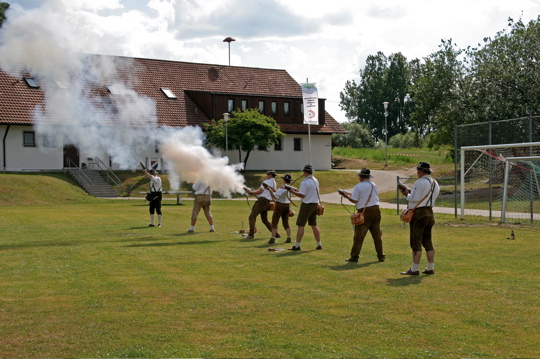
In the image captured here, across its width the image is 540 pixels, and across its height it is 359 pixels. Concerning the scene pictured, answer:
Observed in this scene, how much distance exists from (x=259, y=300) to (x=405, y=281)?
320cm

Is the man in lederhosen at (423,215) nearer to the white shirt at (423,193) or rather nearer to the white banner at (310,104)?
the white shirt at (423,193)

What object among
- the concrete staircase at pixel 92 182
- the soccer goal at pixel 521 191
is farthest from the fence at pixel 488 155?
the concrete staircase at pixel 92 182

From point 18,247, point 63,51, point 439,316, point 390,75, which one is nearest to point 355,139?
point 390,75

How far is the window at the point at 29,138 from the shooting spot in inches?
1833

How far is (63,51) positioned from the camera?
23.3 meters

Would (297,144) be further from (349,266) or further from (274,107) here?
(349,266)

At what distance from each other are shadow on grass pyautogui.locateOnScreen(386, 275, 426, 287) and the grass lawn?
0.02 meters

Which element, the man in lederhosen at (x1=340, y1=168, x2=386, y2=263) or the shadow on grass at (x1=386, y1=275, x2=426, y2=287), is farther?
the man in lederhosen at (x1=340, y1=168, x2=386, y2=263)

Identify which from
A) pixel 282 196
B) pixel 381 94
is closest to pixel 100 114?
pixel 282 196

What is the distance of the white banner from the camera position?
41375 millimetres

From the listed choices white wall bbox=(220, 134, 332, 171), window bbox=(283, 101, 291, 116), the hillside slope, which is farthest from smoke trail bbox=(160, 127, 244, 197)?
window bbox=(283, 101, 291, 116)

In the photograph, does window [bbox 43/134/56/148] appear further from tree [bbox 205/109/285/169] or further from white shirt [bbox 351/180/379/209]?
white shirt [bbox 351/180/379/209]

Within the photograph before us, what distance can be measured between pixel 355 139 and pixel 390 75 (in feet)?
79.0

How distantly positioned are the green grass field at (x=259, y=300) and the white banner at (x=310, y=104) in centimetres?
2352
